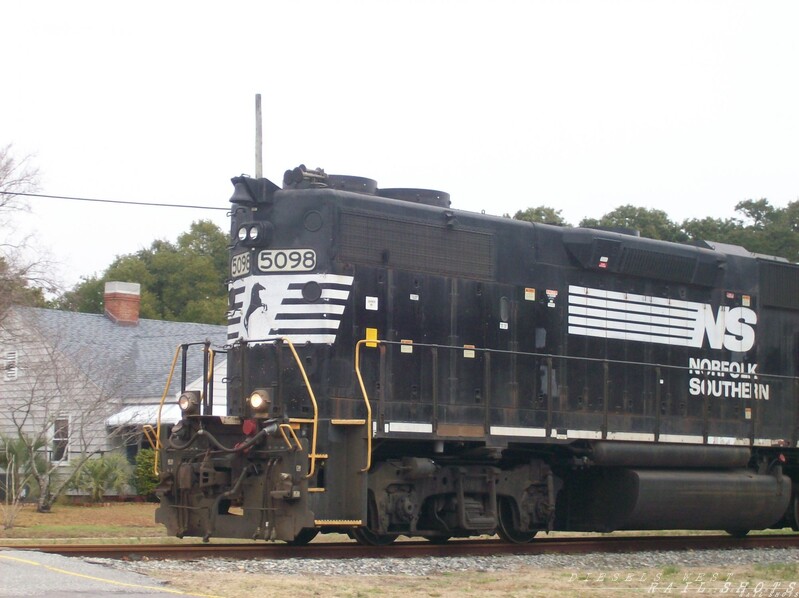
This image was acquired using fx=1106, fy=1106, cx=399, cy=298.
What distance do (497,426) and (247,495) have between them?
373cm

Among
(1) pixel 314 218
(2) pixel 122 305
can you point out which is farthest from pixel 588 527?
(2) pixel 122 305

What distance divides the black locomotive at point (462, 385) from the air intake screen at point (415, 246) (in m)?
0.03

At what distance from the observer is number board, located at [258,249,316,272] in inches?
548

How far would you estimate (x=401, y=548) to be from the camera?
45.9 feet

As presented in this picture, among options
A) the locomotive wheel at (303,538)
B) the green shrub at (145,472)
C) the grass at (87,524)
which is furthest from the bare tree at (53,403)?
the locomotive wheel at (303,538)

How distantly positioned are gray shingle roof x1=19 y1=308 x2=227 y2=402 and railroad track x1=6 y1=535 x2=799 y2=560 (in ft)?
53.7

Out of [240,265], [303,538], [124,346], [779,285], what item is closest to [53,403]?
[124,346]

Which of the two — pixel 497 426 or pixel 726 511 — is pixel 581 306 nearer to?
pixel 497 426

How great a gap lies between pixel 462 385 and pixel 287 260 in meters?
2.93

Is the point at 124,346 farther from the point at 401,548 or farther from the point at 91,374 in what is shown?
the point at 401,548

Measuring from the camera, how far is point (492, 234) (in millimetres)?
15648

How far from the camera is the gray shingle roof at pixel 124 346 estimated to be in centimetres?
3191

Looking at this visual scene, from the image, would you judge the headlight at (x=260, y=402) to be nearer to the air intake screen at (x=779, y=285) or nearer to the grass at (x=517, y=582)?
the grass at (x=517, y=582)

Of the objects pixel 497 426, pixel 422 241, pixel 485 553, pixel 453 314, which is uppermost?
pixel 422 241
